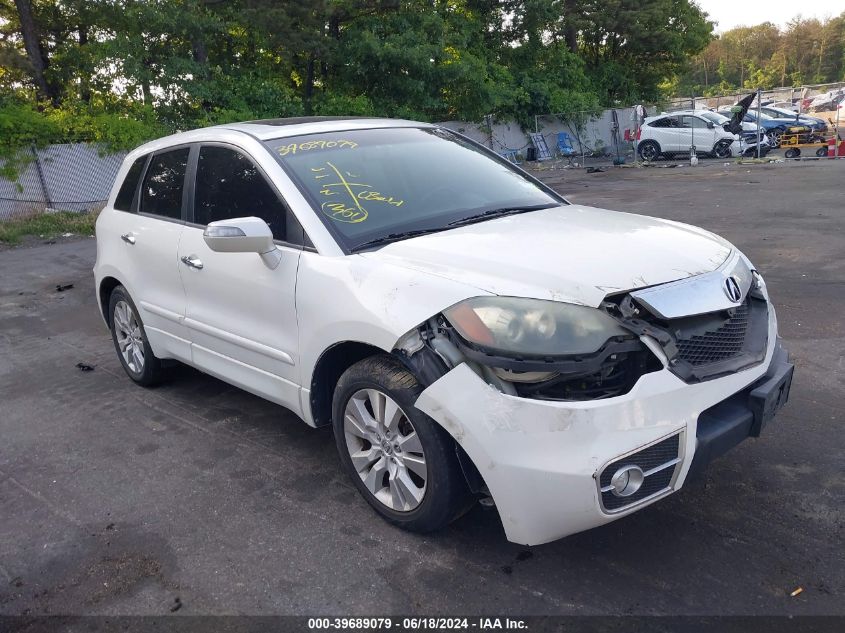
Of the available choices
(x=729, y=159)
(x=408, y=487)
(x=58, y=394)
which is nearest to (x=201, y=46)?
(x=729, y=159)

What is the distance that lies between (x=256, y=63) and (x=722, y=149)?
16045mm

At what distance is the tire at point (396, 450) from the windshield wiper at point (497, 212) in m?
0.94

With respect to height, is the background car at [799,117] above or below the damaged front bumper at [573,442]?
above

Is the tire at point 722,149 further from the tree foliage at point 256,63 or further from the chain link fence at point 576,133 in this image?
the tree foliage at point 256,63

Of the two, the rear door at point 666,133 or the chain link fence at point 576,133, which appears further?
the chain link fence at point 576,133

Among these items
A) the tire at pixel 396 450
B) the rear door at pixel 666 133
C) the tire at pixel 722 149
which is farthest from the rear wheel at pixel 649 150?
the tire at pixel 396 450

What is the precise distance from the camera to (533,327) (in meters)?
2.58

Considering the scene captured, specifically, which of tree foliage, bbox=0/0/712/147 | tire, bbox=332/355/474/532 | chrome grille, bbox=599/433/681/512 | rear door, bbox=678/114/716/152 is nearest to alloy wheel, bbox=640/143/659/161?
rear door, bbox=678/114/716/152

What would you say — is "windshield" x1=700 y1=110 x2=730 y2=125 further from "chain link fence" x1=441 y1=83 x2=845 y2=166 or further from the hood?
the hood

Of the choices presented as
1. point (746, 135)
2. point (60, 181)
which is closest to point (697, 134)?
point (746, 135)

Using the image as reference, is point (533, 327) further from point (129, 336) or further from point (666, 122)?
point (666, 122)

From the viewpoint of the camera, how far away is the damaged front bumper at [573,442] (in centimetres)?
246

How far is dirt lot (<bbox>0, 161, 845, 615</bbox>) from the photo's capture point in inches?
107

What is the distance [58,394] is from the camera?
17.2 ft
